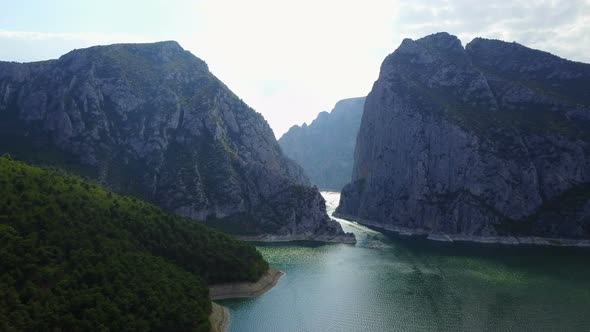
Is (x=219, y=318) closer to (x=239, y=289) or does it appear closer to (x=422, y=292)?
(x=239, y=289)

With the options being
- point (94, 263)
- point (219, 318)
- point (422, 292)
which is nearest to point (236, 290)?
point (219, 318)

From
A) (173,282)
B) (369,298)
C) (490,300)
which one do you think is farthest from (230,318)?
(490,300)

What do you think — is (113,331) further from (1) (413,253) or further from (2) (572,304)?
(1) (413,253)

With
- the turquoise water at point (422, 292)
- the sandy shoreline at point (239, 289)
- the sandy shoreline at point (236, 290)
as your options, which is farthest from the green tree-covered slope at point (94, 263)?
the turquoise water at point (422, 292)

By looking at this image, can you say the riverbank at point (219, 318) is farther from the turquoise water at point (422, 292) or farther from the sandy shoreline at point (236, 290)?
the turquoise water at point (422, 292)

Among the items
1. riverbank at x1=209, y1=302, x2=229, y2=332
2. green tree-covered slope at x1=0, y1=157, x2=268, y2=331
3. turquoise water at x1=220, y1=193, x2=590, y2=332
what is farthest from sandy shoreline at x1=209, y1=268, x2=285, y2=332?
turquoise water at x1=220, y1=193, x2=590, y2=332

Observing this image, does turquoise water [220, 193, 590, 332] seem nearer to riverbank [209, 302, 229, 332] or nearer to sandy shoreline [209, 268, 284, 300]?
riverbank [209, 302, 229, 332]
